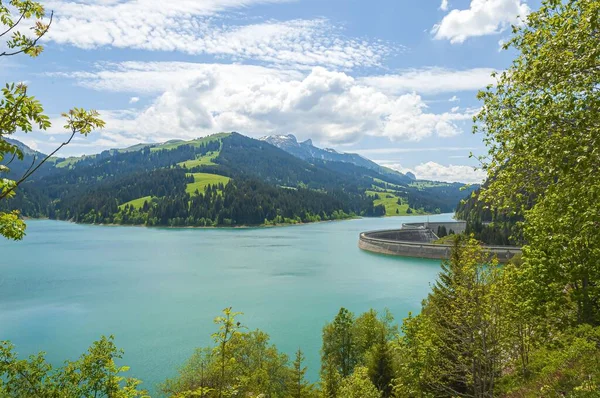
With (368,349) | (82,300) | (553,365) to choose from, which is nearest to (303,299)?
(368,349)

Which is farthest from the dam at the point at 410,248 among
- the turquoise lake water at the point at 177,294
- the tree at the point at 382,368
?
the tree at the point at 382,368

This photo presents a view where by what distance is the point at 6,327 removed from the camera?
37.4 metres

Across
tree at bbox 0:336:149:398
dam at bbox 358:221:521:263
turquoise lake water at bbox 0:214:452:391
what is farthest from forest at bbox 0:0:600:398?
dam at bbox 358:221:521:263

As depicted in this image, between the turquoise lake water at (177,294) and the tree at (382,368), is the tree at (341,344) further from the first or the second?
the tree at (382,368)

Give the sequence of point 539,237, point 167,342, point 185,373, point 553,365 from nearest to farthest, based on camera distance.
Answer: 1. point 553,365
2. point 539,237
3. point 185,373
4. point 167,342

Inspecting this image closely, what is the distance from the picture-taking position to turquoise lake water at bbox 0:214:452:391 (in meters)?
33.7

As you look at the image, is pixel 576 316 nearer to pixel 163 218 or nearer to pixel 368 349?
pixel 368 349

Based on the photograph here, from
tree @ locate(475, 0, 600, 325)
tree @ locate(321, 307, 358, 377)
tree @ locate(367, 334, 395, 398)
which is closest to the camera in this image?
tree @ locate(475, 0, 600, 325)

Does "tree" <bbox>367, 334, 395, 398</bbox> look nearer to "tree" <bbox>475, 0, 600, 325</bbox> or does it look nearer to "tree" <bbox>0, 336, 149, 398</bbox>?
"tree" <bbox>475, 0, 600, 325</bbox>

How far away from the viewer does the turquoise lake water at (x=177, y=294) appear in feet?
111

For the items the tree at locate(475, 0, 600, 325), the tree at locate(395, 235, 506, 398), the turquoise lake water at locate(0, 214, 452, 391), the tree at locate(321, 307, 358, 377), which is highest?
the tree at locate(475, 0, 600, 325)

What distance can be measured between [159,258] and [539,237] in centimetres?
7792

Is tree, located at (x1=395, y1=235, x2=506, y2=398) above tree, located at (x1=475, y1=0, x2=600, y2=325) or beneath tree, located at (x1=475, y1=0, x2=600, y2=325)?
beneath

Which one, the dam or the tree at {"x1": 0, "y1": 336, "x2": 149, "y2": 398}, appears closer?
the tree at {"x1": 0, "y1": 336, "x2": 149, "y2": 398}
